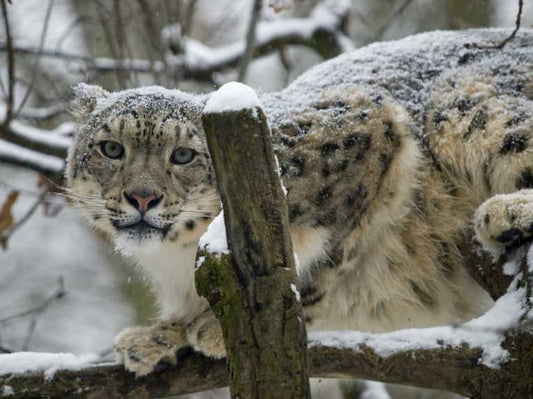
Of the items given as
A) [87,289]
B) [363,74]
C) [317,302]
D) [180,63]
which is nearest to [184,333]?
[317,302]

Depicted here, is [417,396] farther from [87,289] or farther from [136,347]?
[87,289]

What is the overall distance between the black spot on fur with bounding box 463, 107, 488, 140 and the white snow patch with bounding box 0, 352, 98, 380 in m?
2.44

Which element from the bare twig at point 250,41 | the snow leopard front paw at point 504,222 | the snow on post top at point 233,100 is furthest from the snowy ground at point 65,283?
the snow on post top at point 233,100

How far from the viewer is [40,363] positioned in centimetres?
402

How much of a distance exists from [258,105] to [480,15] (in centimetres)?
666

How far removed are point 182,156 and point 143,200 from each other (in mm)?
395

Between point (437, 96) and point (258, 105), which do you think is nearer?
point (258, 105)

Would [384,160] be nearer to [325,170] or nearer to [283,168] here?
[325,170]

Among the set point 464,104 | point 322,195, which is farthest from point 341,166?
point 464,104

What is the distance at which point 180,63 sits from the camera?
742 cm

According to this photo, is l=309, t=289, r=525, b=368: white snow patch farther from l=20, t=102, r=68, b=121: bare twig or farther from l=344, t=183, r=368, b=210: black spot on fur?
l=20, t=102, r=68, b=121: bare twig

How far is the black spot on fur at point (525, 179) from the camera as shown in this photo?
4.70 metres

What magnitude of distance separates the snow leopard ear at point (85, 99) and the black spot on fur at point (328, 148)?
1.32m

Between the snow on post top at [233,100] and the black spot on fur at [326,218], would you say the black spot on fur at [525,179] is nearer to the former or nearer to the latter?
the black spot on fur at [326,218]
